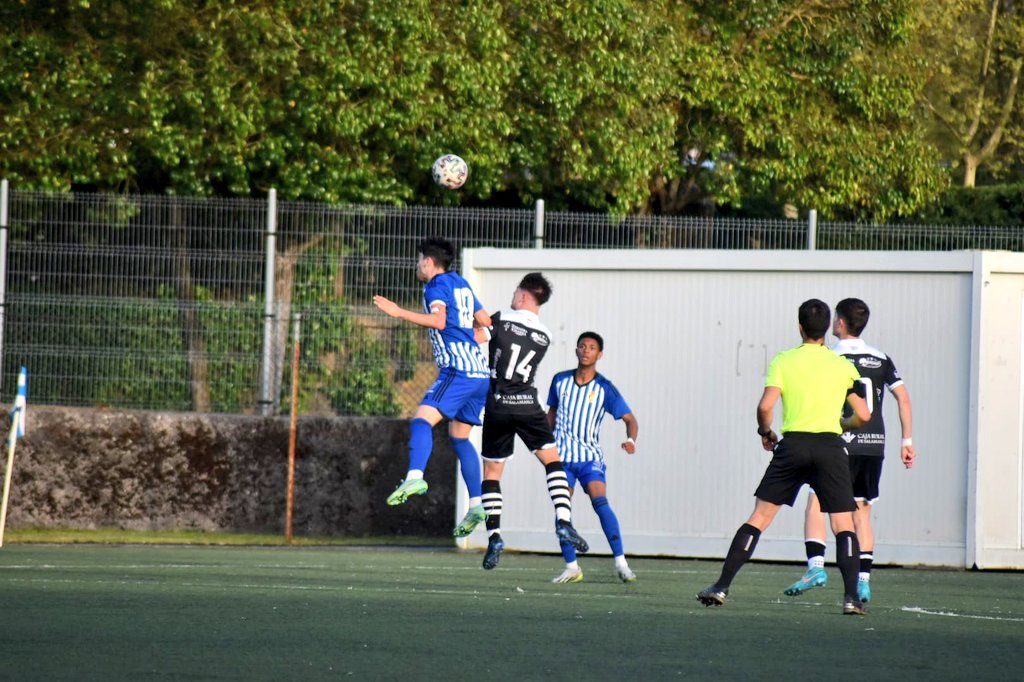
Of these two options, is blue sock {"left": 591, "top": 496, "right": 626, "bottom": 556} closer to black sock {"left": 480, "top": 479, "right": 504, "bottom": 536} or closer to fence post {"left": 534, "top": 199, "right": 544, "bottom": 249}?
black sock {"left": 480, "top": 479, "right": 504, "bottom": 536}

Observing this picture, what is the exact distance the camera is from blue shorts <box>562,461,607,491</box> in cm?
1211

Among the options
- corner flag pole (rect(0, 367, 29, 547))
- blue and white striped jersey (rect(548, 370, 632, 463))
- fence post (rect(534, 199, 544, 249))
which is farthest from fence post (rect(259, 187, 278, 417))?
blue and white striped jersey (rect(548, 370, 632, 463))

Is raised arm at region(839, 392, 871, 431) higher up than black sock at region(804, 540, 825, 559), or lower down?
higher up

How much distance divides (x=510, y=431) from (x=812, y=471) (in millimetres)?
2708

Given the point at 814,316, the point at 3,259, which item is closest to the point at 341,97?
the point at 3,259

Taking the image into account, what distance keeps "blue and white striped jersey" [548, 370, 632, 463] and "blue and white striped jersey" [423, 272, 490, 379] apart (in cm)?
102

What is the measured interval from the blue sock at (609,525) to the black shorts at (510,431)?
738 millimetres

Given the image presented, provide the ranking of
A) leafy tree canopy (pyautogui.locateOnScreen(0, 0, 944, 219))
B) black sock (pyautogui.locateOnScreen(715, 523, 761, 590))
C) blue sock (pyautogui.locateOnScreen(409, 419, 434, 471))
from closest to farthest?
black sock (pyautogui.locateOnScreen(715, 523, 761, 590))
blue sock (pyautogui.locateOnScreen(409, 419, 434, 471))
leafy tree canopy (pyautogui.locateOnScreen(0, 0, 944, 219))

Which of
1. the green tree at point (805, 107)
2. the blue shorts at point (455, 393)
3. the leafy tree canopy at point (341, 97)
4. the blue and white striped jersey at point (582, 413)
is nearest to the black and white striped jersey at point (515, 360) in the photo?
the blue shorts at point (455, 393)

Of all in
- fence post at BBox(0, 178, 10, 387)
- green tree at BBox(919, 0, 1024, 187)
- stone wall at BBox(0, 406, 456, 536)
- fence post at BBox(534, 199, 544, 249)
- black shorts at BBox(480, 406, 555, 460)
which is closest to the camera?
black shorts at BBox(480, 406, 555, 460)

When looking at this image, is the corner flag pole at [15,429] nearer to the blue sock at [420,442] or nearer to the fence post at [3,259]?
the fence post at [3,259]

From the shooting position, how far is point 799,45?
82.7ft

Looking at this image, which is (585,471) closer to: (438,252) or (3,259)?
(438,252)

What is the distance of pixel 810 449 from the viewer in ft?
30.4
